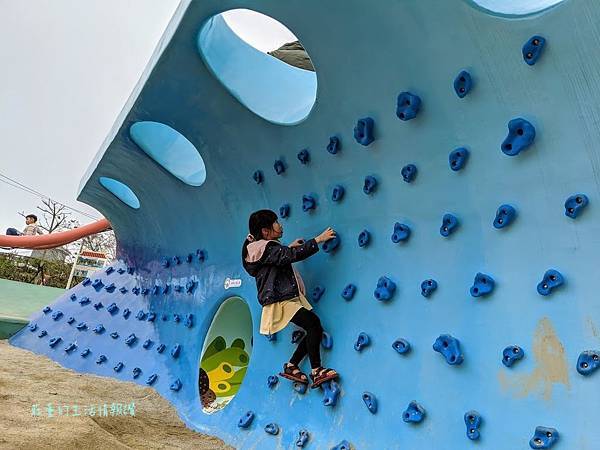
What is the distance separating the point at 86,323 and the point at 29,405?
10.5 ft

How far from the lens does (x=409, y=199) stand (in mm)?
2750

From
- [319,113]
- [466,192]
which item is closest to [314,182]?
[319,113]

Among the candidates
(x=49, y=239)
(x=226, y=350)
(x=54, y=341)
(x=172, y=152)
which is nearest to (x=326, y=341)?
(x=226, y=350)

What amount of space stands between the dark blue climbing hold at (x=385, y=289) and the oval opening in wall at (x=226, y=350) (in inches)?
75.7

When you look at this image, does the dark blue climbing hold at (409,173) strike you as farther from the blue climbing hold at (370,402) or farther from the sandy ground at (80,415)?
the sandy ground at (80,415)

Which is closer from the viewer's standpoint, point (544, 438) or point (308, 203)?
point (544, 438)

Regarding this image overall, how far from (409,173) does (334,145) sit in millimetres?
609

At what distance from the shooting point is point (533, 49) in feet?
6.75

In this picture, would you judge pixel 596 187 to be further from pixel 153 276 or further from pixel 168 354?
pixel 153 276

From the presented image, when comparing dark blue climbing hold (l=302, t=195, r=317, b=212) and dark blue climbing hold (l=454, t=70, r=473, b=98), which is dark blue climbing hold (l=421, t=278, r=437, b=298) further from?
dark blue climbing hold (l=302, t=195, r=317, b=212)

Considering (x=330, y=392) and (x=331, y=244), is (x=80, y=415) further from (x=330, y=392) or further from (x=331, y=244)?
(x=331, y=244)

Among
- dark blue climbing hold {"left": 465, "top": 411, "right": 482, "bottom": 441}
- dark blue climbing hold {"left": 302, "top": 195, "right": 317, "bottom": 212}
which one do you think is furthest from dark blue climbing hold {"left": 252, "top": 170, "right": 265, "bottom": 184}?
dark blue climbing hold {"left": 465, "top": 411, "right": 482, "bottom": 441}

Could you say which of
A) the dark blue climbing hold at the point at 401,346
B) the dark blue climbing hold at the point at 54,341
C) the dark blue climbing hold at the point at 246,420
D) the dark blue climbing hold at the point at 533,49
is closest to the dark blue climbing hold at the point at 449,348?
the dark blue climbing hold at the point at 401,346

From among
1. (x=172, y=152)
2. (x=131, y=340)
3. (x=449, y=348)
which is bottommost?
(x=131, y=340)
